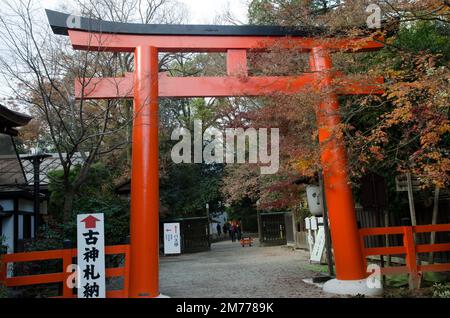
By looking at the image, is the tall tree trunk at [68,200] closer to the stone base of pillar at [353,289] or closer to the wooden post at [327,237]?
the stone base of pillar at [353,289]

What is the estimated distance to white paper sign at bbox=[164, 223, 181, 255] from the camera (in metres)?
16.7

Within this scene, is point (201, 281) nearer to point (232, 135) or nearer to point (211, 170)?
point (232, 135)

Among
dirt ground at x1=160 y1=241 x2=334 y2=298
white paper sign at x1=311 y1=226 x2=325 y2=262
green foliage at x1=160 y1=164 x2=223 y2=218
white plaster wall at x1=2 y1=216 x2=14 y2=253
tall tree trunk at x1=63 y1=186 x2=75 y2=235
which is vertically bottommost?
dirt ground at x1=160 y1=241 x2=334 y2=298

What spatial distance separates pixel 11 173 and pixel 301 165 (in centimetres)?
822

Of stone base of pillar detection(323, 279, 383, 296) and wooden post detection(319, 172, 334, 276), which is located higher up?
wooden post detection(319, 172, 334, 276)

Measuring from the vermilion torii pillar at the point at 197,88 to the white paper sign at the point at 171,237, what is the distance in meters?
8.64

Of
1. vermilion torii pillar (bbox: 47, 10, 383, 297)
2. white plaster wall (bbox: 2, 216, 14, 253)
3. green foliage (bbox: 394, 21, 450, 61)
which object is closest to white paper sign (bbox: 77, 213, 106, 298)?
vermilion torii pillar (bbox: 47, 10, 383, 297)

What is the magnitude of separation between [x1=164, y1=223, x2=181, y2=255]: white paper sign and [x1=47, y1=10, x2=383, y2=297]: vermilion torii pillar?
8.64m

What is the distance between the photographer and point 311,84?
8836mm

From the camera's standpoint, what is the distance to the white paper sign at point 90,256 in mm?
6746

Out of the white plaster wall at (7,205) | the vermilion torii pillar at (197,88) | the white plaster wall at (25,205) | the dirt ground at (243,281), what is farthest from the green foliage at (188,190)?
the vermilion torii pillar at (197,88)

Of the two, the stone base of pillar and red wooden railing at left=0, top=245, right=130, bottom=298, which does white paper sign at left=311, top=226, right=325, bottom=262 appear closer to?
the stone base of pillar

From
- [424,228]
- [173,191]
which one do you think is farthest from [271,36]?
[173,191]

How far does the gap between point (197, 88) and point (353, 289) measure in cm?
532
